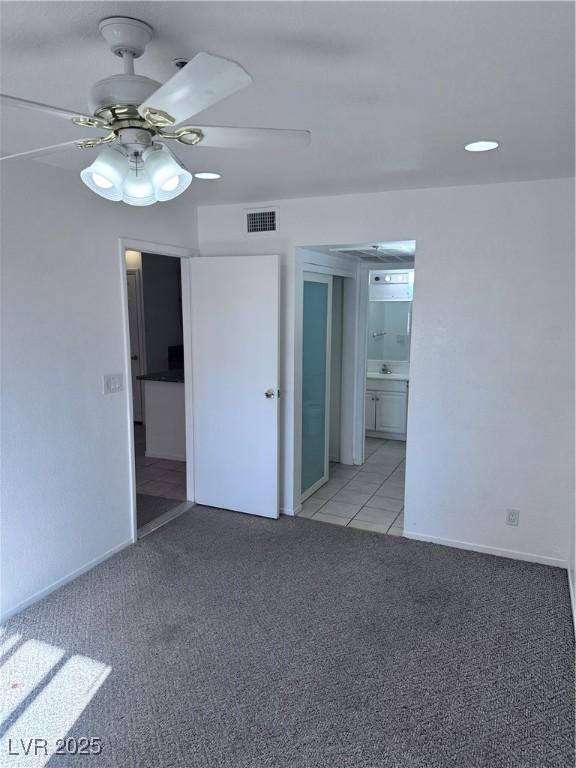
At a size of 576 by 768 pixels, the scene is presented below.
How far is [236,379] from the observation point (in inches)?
153

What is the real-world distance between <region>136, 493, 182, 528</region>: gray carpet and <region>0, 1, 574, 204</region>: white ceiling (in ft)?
8.49

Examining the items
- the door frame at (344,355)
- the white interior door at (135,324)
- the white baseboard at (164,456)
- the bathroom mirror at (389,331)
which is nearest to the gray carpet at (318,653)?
the door frame at (344,355)

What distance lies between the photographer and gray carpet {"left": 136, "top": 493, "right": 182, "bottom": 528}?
3962mm

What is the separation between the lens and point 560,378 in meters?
3.10

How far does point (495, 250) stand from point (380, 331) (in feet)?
11.5

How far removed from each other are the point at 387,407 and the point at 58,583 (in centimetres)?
444

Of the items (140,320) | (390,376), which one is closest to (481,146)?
(390,376)

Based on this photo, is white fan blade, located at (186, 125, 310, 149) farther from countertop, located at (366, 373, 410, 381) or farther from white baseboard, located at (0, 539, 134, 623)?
countertop, located at (366, 373, 410, 381)

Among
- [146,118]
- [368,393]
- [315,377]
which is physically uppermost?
[146,118]

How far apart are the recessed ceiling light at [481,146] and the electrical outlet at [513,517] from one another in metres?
2.22

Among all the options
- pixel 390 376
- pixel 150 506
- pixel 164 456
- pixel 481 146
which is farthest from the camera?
pixel 390 376

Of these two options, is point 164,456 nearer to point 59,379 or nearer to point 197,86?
point 59,379

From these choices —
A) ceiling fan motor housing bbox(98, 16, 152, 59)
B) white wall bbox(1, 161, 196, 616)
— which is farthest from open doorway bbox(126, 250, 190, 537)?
ceiling fan motor housing bbox(98, 16, 152, 59)

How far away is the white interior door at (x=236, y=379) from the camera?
3736 millimetres
